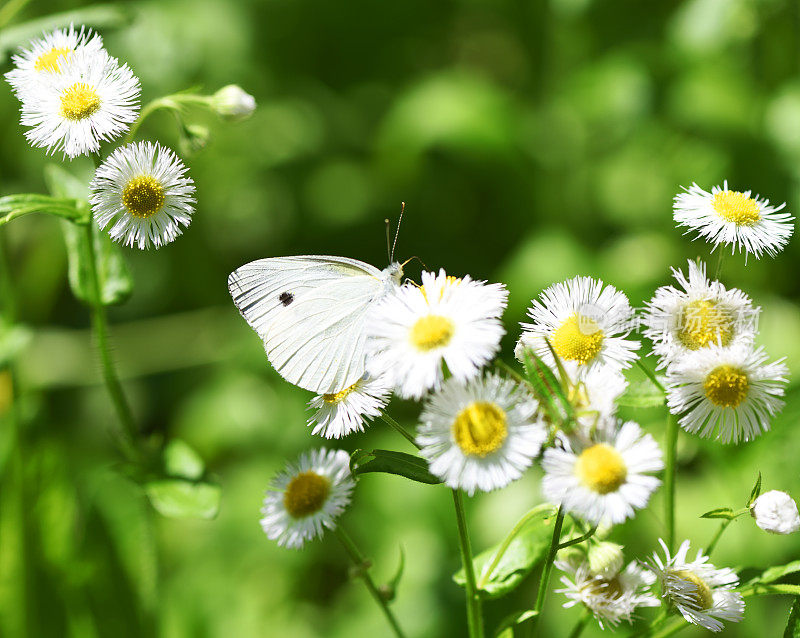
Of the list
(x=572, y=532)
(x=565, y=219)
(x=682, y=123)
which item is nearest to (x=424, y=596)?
(x=572, y=532)

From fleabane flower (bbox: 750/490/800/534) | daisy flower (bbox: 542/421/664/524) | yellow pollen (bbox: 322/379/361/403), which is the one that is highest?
yellow pollen (bbox: 322/379/361/403)

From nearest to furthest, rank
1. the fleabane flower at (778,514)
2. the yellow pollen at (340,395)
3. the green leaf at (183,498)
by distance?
the fleabane flower at (778,514), the yellow pollen at (340,395), the green leaf at (183,498)

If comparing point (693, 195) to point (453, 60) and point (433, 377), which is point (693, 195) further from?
point (453, 60)

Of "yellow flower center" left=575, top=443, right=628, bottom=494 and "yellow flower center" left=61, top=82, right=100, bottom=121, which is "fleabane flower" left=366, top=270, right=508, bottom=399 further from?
"yellow flower center" left=61, top=82, right=100, bottom=121

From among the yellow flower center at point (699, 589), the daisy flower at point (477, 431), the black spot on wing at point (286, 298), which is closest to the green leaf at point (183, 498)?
the black spot on wing at point (286, 298)

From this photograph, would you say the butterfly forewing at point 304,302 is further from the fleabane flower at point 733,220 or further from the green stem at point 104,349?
the fleabane flower at point 733,220

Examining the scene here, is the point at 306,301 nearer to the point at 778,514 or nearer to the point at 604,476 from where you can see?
the point at 604,476

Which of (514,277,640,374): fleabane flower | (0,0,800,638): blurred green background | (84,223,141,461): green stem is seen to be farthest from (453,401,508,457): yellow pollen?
(0,0,800,638): blurred green background
